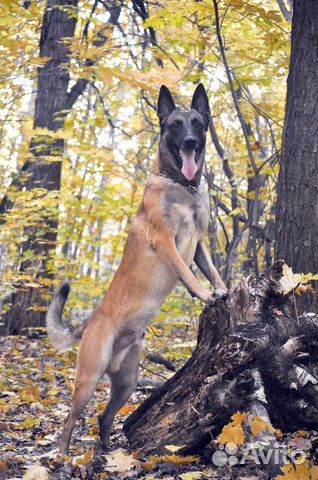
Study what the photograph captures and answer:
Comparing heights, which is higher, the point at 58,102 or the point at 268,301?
the point at 58,102

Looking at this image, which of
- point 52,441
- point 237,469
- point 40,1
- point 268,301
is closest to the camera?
point 237,469

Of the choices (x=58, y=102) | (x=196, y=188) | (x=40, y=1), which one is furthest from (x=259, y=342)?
(x=58, y=102)

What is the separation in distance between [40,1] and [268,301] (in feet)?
19.4

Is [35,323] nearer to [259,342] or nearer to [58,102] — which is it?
[58,102]

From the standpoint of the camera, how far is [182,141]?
4555mm

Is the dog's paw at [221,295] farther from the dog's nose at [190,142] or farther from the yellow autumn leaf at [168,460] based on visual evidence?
the dog's nose at [190,142]

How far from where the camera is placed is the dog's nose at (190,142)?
14.9 ft

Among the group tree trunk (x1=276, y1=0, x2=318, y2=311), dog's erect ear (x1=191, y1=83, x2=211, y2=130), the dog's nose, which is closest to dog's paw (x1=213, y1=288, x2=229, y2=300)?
tree trunk (x1=276, y1=0, x2=318, y2=311)

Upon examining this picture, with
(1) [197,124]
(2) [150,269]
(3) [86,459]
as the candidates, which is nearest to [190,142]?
(1) [197,124]

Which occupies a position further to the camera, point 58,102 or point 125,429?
point 58,102

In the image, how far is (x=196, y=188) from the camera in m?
4.66

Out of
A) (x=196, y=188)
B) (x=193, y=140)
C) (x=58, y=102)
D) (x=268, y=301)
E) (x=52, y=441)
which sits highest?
(x=58, y=102)

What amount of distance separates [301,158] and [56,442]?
291 cm

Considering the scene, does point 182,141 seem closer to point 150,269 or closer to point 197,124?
point 197,124
